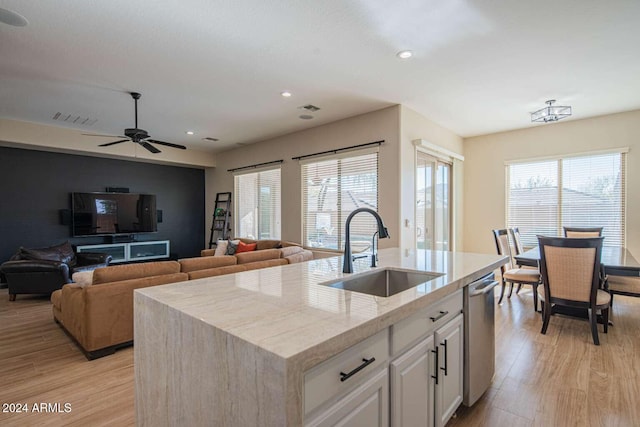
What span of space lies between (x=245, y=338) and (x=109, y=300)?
8.84 feet

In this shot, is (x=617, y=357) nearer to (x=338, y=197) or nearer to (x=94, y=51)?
(x=338, y=197)

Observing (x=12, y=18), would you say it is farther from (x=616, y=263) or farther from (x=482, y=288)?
(x=616, y=263)

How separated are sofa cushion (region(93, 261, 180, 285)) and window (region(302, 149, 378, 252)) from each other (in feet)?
8.95

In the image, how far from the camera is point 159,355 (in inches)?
53.1


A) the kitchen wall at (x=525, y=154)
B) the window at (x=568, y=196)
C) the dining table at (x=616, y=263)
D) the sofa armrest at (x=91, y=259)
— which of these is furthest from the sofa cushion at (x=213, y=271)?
the window at (x=568, y=196)

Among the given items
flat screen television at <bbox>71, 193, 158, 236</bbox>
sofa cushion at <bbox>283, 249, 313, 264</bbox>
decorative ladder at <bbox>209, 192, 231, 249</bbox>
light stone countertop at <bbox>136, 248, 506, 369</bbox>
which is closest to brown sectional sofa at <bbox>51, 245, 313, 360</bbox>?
sofa cushion at <bbox>283, 249, 313, 264</bbox>

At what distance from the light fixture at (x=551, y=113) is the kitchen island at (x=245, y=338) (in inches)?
150

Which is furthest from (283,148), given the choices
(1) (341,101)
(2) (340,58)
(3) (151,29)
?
(3) (151,29)

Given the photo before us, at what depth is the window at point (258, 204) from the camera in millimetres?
6617

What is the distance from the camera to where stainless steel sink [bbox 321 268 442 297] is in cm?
188

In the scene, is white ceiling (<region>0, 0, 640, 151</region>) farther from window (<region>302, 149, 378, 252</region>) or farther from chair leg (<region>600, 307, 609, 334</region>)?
chair leg (<region>600, 307, 609, 334</region>)

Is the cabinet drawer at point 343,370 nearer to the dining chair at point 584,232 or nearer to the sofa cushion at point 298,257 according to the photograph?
the sofa cushion at point 298,257

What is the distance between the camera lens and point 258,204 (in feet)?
22.9

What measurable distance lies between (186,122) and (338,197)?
9.65 feet
